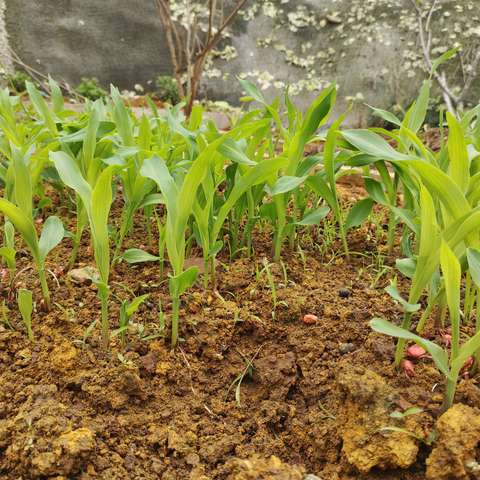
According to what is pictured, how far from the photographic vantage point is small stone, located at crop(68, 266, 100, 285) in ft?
3.81

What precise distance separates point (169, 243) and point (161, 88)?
164 inches

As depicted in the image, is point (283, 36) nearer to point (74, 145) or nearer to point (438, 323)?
point (74, 145)

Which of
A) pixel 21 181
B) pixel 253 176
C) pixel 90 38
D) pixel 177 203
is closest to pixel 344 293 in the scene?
pixel 253 176

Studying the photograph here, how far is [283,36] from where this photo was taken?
16.1 feet

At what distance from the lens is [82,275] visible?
117 centimetres

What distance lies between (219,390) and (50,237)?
1.59 ft

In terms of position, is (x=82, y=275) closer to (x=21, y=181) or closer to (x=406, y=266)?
(x=21, y=181)

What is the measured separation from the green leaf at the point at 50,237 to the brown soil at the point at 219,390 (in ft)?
0.43

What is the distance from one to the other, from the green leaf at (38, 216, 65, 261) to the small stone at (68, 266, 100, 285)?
0.14 m

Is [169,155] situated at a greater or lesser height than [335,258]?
greater

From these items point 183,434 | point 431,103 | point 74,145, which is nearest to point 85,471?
point 183,434

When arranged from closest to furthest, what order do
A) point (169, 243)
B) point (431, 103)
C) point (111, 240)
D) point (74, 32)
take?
point (169, 243), point (111, 240), point (431, 103), point (74, 32)

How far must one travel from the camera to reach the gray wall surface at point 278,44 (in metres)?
4.48

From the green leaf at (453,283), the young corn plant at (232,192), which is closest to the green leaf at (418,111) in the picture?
the young corn plant at (232,192)
